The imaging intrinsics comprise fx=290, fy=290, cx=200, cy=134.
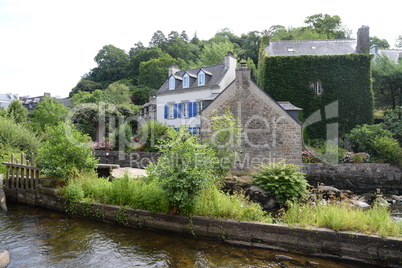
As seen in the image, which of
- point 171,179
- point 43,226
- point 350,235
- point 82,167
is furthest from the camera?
point 82,167

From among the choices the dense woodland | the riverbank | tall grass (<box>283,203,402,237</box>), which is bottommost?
the riverbank

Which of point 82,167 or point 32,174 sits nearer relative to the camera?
point 82,167

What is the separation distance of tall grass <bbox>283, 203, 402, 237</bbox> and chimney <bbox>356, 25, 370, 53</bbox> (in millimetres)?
21916

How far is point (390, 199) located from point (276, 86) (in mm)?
13262

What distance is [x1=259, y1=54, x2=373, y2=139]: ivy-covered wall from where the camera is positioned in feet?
80.3

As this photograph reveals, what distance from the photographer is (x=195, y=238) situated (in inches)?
309

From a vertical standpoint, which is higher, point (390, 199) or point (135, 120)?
point (135, 120)

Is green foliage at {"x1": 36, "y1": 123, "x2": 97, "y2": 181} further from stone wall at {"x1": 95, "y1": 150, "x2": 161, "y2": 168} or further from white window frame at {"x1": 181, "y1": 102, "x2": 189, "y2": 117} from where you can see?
white window frame at {"x1": 181, "y1": 102, "x2": 189, "y2": 117}

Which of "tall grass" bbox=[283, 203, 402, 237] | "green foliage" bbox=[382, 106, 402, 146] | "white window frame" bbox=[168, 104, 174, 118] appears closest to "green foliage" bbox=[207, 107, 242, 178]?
"tall grass" bbox=[283, 203, 402, 237]

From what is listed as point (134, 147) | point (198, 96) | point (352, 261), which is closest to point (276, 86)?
point (198, 96)

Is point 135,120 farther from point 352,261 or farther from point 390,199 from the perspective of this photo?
point 352,261

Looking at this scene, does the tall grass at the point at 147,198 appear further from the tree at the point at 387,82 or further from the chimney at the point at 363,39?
the tree at the point at 387,82

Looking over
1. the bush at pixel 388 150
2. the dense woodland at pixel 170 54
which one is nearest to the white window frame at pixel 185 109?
the dense woodland at pixel 170 54

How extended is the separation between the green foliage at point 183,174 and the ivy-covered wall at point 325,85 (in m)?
18.7
